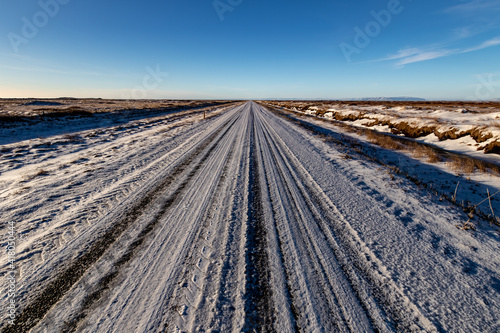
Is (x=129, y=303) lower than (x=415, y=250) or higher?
higher

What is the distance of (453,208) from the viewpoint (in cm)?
455

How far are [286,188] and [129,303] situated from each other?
12.7ft

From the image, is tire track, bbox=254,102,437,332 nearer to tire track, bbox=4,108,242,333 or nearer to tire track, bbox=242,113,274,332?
tire track, bbox=242,113,274,332

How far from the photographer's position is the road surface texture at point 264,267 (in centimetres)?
212

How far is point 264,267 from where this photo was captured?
278 centimetres

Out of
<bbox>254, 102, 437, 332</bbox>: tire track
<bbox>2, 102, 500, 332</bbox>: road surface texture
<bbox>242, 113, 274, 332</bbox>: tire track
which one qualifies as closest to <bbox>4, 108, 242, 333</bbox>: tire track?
<bbox>2, 102, 500, 332</bbox>: road surface texture

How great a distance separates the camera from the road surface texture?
2125 millimetres

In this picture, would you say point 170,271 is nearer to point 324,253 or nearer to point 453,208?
point 324,253

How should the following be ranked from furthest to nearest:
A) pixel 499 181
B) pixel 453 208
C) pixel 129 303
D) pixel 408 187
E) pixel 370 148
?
pixel 370 148, pixel 499 181, pixel 408 187, pixel 453 208, pixel 129 303

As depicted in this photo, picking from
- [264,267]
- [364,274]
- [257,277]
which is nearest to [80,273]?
[257,277]

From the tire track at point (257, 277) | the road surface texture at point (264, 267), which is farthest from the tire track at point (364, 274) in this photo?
the tire track at point (257, 277)

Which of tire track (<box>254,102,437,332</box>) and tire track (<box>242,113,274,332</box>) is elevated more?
tire track (<box>242,113,274,332</box>)

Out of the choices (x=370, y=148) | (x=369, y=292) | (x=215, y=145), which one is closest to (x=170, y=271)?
(x=369, y=292)

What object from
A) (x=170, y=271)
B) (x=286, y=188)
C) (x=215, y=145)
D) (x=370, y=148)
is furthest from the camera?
(x=370, y=148)
